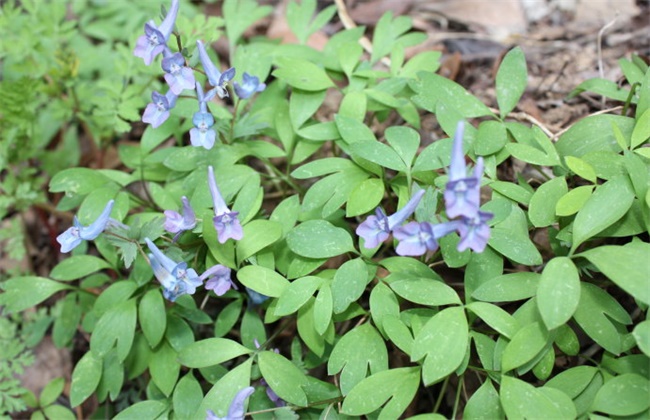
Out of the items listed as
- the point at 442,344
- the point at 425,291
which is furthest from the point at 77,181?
the point at 442,344

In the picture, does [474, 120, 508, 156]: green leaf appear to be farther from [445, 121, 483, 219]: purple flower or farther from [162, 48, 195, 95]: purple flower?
[162, 48, 195, 95]: purple flower

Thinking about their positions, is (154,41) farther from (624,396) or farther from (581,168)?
(624,396)

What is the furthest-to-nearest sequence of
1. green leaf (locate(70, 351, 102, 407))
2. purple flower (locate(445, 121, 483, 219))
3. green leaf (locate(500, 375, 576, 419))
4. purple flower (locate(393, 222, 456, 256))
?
green leaf (locate(70, 351, 102, 407))
green leaf (locate(500, 375, 576, 419))
purple flower (locate(393, 222, 456, 256))
purple flower (locate(445, 121, 483, 219))

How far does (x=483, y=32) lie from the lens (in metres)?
4.70

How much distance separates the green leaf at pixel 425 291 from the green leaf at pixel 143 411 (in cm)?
126

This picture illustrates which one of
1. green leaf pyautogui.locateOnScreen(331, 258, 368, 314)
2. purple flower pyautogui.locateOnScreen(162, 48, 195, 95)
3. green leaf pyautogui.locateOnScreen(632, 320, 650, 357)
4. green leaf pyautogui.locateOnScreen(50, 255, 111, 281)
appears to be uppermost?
purple flower pyautogui.locateOnScreen(162, 48, 195, 95)

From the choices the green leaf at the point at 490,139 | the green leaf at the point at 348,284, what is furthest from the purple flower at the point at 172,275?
the green leaf at the point at 490,139

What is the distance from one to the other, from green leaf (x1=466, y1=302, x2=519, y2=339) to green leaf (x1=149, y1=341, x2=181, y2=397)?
1.44 m

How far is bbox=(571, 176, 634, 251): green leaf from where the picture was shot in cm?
239

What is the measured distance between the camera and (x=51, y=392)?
131 inches

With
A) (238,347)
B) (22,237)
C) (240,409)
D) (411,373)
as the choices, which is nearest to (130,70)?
(22,237)

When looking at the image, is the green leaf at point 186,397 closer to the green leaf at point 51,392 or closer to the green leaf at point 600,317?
the green leaf at point 51,392

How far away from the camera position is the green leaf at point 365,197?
2736 millimetres

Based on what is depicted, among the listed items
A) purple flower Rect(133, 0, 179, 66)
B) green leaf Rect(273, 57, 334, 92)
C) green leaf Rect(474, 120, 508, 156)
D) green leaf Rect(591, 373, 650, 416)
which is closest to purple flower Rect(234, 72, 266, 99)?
green leaf Rect(273, 57, 334, 92)
